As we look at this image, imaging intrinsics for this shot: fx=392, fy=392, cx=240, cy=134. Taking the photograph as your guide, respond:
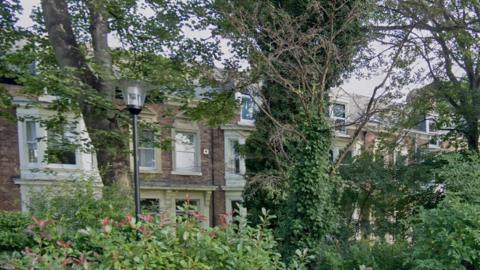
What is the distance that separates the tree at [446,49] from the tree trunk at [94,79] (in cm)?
687

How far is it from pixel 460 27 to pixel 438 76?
188cm

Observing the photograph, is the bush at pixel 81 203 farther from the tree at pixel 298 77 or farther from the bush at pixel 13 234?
the tree at pixel 298 77

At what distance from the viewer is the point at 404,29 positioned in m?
10.4

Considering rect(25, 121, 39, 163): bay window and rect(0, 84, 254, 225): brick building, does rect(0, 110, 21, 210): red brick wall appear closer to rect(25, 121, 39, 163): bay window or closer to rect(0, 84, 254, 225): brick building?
rect(0, 84, 254, 225): brick building

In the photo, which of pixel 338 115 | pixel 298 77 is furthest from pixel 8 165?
pixel 338 115

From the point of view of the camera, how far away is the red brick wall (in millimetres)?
12797

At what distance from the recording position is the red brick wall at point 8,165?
12.8 m

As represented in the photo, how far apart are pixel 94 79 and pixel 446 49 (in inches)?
372

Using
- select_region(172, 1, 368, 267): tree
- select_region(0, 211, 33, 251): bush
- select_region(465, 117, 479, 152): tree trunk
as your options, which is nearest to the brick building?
select_region(0, 211, 33, 251): bush

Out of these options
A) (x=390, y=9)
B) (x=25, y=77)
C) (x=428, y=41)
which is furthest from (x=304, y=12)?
(x=25, y=77)

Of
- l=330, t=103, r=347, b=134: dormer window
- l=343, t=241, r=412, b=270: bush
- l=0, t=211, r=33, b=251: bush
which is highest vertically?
l=330, t=103, r=347, b=134: dormer window

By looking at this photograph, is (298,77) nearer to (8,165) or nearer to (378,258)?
(378,258)

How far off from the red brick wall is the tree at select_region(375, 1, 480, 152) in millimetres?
11782

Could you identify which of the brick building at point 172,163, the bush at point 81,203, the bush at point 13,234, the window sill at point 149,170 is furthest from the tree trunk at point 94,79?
the window sill at point 149,170
